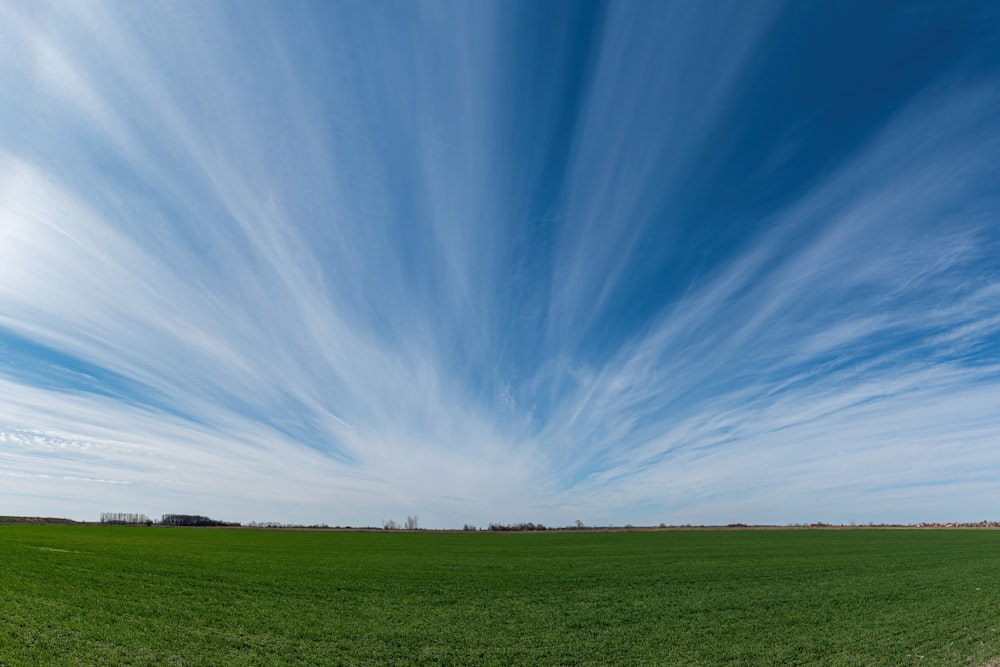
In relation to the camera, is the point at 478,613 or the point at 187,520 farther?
the point at 187,520

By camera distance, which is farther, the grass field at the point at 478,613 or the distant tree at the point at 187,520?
the distant tree at the point at 187,520

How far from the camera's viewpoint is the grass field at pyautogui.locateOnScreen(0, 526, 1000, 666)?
15.4 m

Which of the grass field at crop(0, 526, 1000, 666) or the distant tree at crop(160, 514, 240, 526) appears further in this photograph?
the distant tree at crop(160, 514, 240, 526)

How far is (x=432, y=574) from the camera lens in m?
31.8

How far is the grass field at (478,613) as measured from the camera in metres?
15.4

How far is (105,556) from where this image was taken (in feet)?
111

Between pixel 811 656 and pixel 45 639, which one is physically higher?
pixel 45 639

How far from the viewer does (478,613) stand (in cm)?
2108

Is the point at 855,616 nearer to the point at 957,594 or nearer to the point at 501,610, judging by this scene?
the point at 957,594

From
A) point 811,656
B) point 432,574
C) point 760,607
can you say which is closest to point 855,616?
point 760,607

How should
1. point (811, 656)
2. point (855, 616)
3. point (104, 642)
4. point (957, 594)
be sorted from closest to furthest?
1. point (104, 642)
2. point (811, 656)
3. point (855, 616)
4. point (957, 594)

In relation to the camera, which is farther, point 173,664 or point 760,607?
point 760,607

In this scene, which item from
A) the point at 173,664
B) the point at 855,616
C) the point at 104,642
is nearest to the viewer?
the point at 173,664

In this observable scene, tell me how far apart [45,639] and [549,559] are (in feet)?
114
